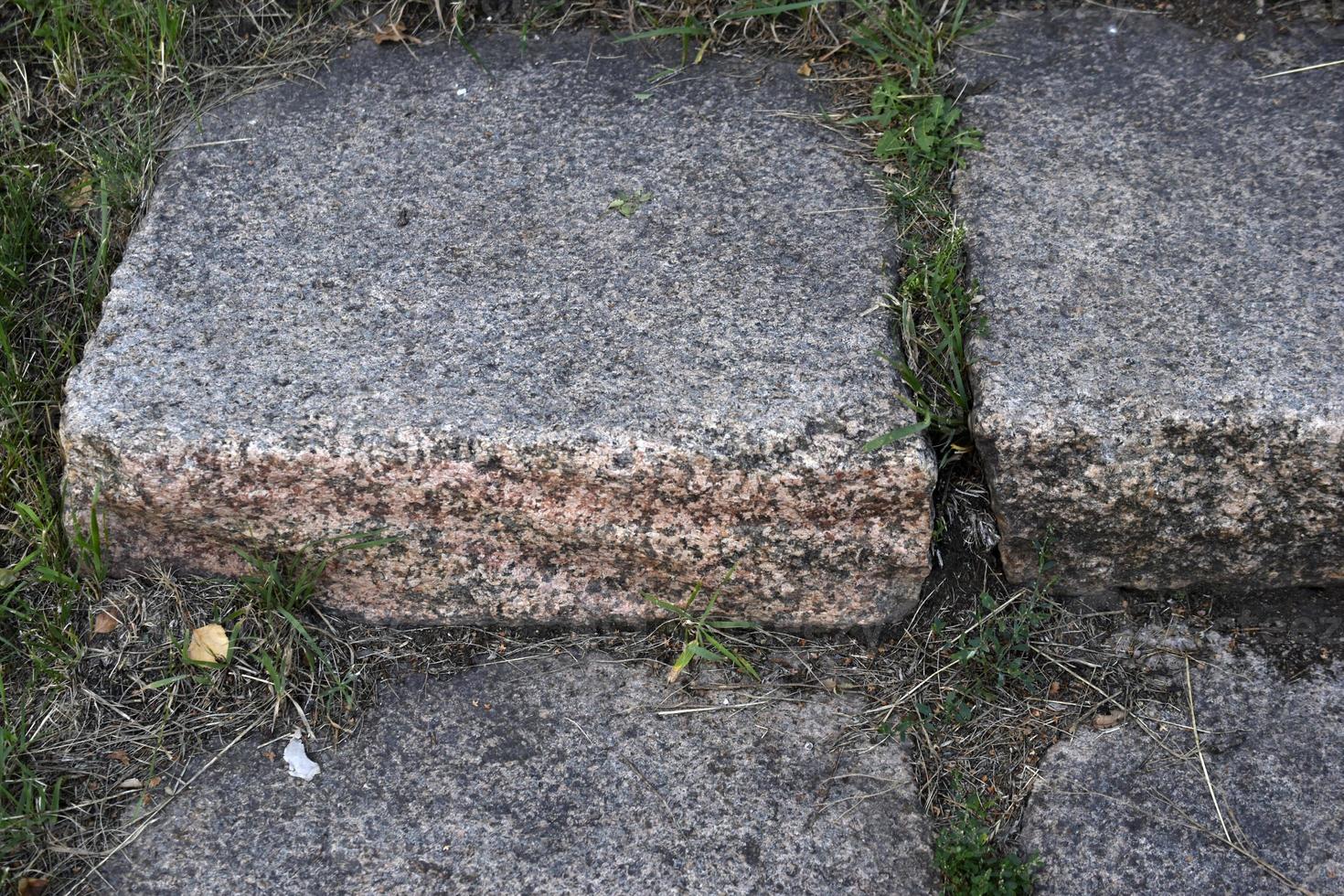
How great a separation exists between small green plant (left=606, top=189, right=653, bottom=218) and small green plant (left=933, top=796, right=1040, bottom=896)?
1.18 metres

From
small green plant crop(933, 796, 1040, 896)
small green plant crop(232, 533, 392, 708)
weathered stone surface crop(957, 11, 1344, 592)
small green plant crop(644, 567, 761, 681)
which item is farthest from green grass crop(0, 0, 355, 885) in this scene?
weathered stone surface crop(957, 11, 1344, 592)

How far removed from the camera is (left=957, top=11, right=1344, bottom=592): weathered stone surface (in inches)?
65.8

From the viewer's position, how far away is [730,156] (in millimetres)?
2127

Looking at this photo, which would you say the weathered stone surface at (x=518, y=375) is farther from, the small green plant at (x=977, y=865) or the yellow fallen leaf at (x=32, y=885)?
the yellow fallen leaf at (x=32, y=885)

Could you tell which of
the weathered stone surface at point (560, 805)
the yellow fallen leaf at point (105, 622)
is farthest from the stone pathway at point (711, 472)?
the yellow fallen leaf at point (105, 622)

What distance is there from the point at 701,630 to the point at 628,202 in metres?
0.79

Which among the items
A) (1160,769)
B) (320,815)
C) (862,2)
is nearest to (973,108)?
(862,2)

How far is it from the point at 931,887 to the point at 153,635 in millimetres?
1283

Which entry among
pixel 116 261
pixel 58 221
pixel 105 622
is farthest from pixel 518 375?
pixel 58 221

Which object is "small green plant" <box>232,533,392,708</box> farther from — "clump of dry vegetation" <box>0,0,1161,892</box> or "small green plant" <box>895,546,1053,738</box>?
"small green plant" <box>895,546,1053,738</box>

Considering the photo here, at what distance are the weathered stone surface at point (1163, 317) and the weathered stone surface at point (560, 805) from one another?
504 millimetres

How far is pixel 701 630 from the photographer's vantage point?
1.84m

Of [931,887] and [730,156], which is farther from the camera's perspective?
[730,156]

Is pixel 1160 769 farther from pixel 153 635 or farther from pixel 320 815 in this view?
pixel 153 635
